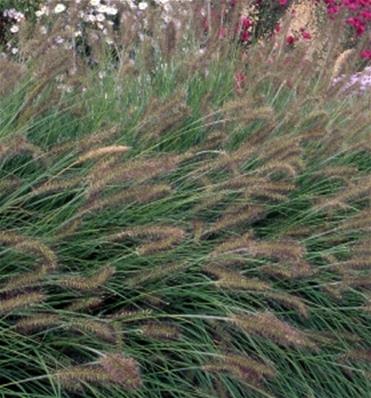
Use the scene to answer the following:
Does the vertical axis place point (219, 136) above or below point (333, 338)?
above

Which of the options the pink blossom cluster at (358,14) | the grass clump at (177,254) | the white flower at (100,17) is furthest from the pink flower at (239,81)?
the pink blossom cluster at (358,14)

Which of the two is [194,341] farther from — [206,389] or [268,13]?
[268,13]

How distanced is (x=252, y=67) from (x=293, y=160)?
1116mm

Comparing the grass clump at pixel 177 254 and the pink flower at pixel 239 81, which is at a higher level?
the pink flower at pixel 239 81

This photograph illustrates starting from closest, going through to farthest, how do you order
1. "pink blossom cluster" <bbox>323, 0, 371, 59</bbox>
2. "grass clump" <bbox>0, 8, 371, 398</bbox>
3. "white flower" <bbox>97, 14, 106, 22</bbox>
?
"grass clump" <bbox>0, 8, 371, 398</bbox>, "white flower" <bbox>97, 14, 106, 22</bbox>, "pink blossom cluster" <bbox>323, 0, 371, 59</bbox>

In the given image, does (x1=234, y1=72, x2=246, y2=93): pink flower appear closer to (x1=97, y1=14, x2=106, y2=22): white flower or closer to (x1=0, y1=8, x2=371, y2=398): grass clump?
(x1=0, y1=8, x2=371, y2=398): grass clump

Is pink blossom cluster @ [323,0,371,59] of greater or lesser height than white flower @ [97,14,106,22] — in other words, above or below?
below

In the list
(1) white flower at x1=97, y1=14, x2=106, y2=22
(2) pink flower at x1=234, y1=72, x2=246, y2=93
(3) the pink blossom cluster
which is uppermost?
(2) pink flower at x1=234, y1=72, x2=246, y2=93

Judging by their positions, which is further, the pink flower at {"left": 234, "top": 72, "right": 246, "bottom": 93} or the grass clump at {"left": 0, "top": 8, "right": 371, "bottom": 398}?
the pink flower at {"left": 234, "top": 72, "right": 246, "bottom": 93}

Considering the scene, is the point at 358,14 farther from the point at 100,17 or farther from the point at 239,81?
the point at 239,81

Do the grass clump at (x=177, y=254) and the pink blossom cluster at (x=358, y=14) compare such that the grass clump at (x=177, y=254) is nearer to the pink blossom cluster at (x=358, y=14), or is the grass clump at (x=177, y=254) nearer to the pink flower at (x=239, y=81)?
the pink flower at (x=239, y=81)

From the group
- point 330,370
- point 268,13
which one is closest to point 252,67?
point 330,370

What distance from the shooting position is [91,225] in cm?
280

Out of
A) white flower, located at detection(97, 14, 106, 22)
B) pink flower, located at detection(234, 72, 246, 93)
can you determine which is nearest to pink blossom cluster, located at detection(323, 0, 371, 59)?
white flower, located at detection(97, 14, 106, 22)
